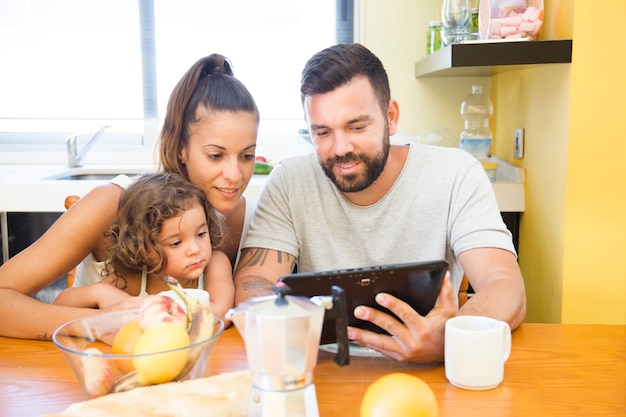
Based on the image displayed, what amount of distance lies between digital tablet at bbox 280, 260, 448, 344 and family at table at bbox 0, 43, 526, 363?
8.9 inches

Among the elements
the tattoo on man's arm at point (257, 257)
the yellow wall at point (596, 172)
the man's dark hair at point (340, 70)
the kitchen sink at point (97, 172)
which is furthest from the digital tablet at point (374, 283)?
the kitchen sink at point (97, 172)

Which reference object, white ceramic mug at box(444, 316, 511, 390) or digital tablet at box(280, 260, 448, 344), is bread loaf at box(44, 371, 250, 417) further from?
white ceramic mug at box(444, 316, 511, 390)

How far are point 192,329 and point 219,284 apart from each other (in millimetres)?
531

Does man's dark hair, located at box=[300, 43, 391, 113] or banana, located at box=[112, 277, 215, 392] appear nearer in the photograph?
banana, located at box=[112, 277, 215, 392]

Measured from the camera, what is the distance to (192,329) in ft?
3.00

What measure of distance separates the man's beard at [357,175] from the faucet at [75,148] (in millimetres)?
1587

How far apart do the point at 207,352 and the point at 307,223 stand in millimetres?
769

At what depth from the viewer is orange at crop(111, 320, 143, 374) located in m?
0.85

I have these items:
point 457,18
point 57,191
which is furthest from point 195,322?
point 457,18

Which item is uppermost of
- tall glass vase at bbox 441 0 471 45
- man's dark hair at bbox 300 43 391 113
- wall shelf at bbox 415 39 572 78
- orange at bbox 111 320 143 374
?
tall glass vase at bbox 441 0 471 45

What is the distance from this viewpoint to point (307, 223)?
5.43 ft

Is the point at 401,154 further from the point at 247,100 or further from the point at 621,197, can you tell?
the point at 621,197

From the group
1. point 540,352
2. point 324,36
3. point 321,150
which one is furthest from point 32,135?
point 540,352

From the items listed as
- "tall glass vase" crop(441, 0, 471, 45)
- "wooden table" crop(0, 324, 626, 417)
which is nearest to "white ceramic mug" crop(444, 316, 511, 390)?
"wooden table" crop(0, 324, 626, 417)
